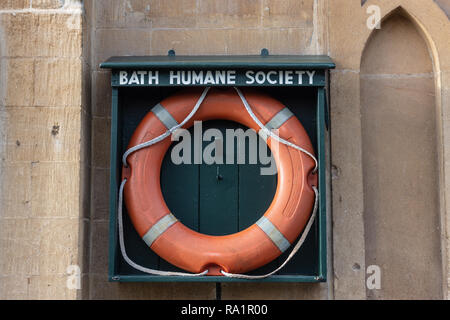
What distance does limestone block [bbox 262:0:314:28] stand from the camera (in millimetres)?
4488

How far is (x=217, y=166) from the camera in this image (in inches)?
168

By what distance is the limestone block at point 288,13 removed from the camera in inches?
177

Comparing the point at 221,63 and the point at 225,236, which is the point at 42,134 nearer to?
the point at 221,63

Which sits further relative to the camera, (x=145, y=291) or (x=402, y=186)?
(x=402, y=186)

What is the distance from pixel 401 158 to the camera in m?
4.34

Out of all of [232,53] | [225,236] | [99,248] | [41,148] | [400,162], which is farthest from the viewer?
[232,53]

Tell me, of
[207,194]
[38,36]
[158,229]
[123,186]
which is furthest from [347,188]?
[38,36]

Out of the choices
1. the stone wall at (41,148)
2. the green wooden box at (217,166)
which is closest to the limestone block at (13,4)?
the stone wall at (41,148)

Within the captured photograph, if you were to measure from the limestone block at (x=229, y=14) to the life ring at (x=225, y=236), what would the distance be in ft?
1.80

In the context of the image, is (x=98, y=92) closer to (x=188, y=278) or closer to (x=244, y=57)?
(x=244, y=57)

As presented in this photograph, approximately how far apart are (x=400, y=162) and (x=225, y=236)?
1216mm

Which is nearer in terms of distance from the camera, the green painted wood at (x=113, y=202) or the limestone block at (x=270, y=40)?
the green painted wood at (x=113, y=202)

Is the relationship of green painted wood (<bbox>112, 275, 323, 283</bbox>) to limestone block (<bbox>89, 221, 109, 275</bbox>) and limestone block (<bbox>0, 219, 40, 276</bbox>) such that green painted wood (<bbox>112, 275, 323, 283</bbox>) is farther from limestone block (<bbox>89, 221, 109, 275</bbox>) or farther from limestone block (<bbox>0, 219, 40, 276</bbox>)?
limestone block (<bbox>0, 219, 40, 276</bbox>)

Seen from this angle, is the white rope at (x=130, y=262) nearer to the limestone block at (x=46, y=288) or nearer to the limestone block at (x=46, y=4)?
the limestone block at (x=46, y=288)
